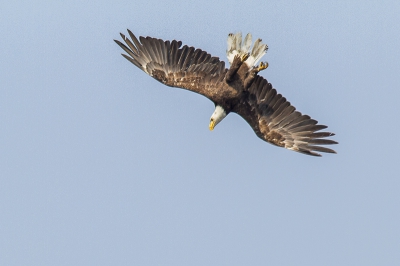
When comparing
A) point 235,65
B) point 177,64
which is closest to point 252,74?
point 235,65

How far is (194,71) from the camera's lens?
17.9 m

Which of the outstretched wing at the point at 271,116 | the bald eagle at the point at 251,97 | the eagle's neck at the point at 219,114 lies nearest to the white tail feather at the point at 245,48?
the bald eagle at the point at 251,97

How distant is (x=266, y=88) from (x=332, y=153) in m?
2.09

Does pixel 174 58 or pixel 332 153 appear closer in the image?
pixel 332 153

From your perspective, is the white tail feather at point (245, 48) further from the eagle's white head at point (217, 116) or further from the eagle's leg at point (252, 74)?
the eagle's white head at point (217, 116)

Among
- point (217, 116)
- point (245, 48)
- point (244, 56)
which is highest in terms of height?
point (245, 48)

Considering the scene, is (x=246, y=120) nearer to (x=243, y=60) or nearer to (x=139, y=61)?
(x=243, y=60)

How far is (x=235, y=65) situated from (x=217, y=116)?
1.21 meters

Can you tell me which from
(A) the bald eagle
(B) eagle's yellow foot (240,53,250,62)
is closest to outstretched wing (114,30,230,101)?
(A) the bald eagle

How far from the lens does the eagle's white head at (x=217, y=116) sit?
1744 centimetres

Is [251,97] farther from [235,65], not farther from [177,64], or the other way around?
[177,64]

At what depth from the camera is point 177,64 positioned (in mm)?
18094

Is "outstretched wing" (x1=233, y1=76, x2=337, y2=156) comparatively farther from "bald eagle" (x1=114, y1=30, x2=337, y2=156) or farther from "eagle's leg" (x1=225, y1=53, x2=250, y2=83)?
"eagle's leg" (x1=225, y1=53, x2=250, y2=83)

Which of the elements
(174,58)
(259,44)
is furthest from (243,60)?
(174,58)
